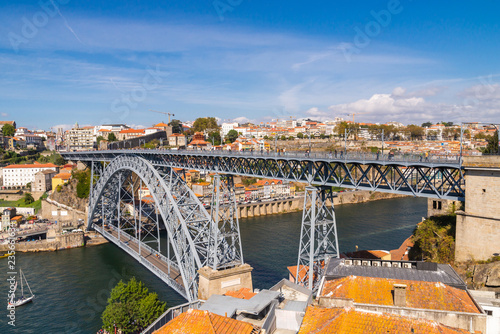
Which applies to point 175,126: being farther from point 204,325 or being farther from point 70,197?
point 204,325

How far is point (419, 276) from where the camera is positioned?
11.1 meters

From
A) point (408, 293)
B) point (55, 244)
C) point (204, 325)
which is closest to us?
point (204, 325)

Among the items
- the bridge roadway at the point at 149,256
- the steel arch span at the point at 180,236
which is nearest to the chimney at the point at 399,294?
the steel arch span at the point at 180,236

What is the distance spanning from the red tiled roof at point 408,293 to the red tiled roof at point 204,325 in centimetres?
244

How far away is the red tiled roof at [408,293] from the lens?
377 inches

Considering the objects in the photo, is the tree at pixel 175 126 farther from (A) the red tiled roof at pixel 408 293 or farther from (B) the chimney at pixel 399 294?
(B) the chimney at pixel 399 294

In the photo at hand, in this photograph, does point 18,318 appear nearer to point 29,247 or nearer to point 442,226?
point 29,247

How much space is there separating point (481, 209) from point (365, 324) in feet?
22.4

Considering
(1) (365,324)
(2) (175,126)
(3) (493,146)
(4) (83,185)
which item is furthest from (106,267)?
(2) (175,126)

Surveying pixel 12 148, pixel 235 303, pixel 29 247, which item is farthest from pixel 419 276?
pixel 12 148

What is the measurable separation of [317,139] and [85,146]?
50073 mm

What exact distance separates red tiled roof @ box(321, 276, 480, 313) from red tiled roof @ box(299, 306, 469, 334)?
977mm

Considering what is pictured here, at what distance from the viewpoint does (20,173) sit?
5975 centimetres

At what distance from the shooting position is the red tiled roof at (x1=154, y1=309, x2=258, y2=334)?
29.9ft
